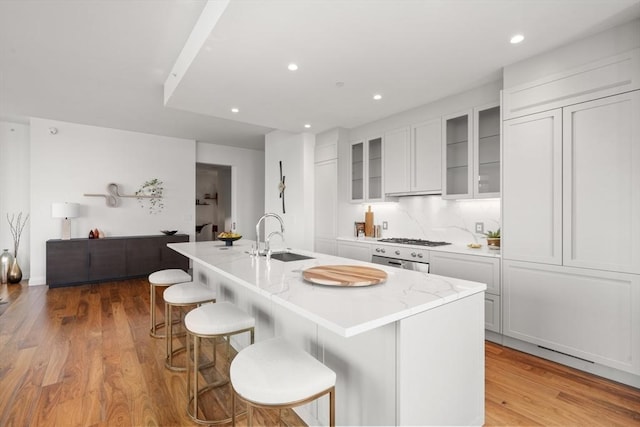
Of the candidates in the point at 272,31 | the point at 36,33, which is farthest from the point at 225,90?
the point at 36,33

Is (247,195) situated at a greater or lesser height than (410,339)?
greater

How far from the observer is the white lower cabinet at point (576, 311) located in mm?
2090

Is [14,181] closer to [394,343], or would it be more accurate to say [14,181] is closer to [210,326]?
[210,326]

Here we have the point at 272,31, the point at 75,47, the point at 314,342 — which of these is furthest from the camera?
the point at 75,47

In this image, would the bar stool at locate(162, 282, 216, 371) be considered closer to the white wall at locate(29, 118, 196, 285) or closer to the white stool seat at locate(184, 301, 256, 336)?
the white stool seat at locate(184, 301, 256, 336)

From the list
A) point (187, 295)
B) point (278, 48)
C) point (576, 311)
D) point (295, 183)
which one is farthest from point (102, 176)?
point (576, 311)

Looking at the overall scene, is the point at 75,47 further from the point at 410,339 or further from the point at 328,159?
the point at 410,339

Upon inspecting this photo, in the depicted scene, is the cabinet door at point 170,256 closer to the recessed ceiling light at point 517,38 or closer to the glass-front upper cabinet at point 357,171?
the glass-front upper cabinet at point 357,171

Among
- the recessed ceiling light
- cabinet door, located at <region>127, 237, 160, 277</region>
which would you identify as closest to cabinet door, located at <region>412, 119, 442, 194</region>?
the recessed ceiling light

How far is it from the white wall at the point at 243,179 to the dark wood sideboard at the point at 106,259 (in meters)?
1.63

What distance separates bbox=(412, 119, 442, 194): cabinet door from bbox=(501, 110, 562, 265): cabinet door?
834 millimetres

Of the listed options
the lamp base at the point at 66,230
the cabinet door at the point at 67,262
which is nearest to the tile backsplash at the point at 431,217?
the cabinet door at the point at 67,262

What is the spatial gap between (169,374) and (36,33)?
3.03 m

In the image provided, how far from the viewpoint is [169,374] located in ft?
7.52
